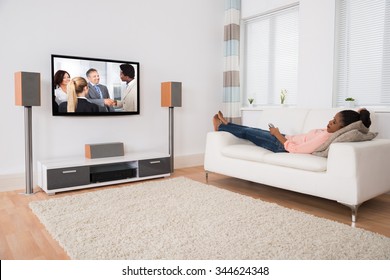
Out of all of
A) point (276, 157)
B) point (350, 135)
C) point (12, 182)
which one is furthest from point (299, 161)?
point (12, 182)

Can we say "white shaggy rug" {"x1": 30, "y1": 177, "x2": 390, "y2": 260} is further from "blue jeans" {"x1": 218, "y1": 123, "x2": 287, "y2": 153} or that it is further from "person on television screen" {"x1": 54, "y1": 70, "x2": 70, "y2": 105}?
"person on television screen" {"x1": 54, "y1": 70, "x2": 70, "y2": 105}

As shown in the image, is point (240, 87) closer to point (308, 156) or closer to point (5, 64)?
point (308, 156)

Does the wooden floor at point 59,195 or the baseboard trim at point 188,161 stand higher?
the baseboard trim at point 188,161

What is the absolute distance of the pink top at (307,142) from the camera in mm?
3092

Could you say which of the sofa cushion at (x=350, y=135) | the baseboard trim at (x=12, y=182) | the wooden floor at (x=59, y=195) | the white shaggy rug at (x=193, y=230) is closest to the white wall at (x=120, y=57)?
the baseboard trim at (x=12, y=182)

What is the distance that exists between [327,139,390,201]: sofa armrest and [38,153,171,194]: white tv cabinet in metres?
2.18

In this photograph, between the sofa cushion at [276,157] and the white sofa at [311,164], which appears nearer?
the white sofa at [311,164]

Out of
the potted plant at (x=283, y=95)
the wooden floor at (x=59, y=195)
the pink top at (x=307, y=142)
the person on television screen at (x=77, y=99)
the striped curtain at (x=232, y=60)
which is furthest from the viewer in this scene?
the striped curtain at (x=232, y=60)

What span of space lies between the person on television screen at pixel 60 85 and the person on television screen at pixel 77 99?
0.04 meters

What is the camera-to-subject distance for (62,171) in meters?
3.52

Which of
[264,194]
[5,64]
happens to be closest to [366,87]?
[264,194]

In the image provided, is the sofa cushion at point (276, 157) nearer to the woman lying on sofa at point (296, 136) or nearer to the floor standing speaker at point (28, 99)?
the woman lying on sofa at point (296, 136)
